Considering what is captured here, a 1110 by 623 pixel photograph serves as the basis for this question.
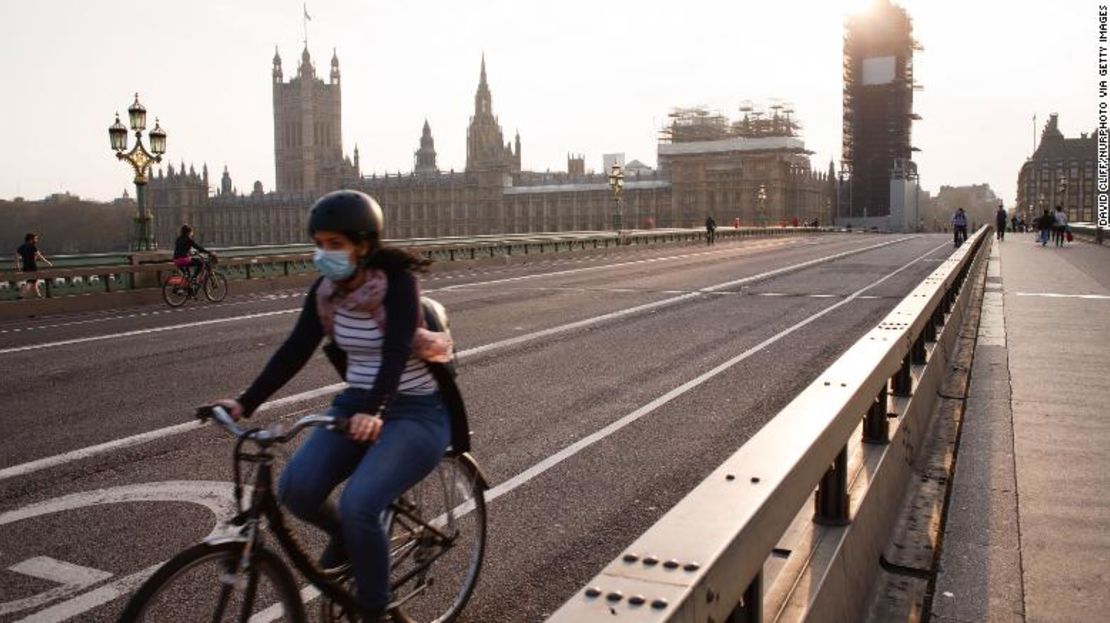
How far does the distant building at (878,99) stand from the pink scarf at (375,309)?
398ft

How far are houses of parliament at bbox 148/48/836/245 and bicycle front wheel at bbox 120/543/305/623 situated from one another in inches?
4583

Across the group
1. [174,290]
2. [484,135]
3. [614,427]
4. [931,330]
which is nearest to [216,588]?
[614,427]

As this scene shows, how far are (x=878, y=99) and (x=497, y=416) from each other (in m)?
120

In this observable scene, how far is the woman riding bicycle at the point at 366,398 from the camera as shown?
3344 millimetres

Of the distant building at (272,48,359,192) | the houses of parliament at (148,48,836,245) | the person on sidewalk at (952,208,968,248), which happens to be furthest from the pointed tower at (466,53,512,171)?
the person on sidewalk at (952,208,968,248)

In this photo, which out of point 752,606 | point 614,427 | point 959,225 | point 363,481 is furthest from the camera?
point 959,225

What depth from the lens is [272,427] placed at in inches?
124

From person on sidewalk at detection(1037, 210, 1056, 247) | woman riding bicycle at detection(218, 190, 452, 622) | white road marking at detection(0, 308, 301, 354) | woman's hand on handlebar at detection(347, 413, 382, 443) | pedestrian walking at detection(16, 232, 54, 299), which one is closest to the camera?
woman's hand on handlebar at detection(347, 413, 382, 443)

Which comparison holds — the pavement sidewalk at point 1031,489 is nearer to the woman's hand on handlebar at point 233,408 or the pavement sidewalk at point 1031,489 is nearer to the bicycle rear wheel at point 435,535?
the bicycle rear wheel at point 435,535

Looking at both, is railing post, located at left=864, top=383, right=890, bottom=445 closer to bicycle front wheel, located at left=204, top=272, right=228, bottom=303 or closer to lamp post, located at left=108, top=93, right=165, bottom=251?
bicycle front wheel, located at left=204, top=272, right=228, bottom=303

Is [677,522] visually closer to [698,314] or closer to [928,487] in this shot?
[928,487]

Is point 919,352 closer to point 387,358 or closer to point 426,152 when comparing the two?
point 387,358

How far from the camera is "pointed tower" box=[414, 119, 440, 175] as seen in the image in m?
184

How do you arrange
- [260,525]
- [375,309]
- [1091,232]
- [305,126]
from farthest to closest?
[305,126], [1091,232], [375,309], [260,525]
